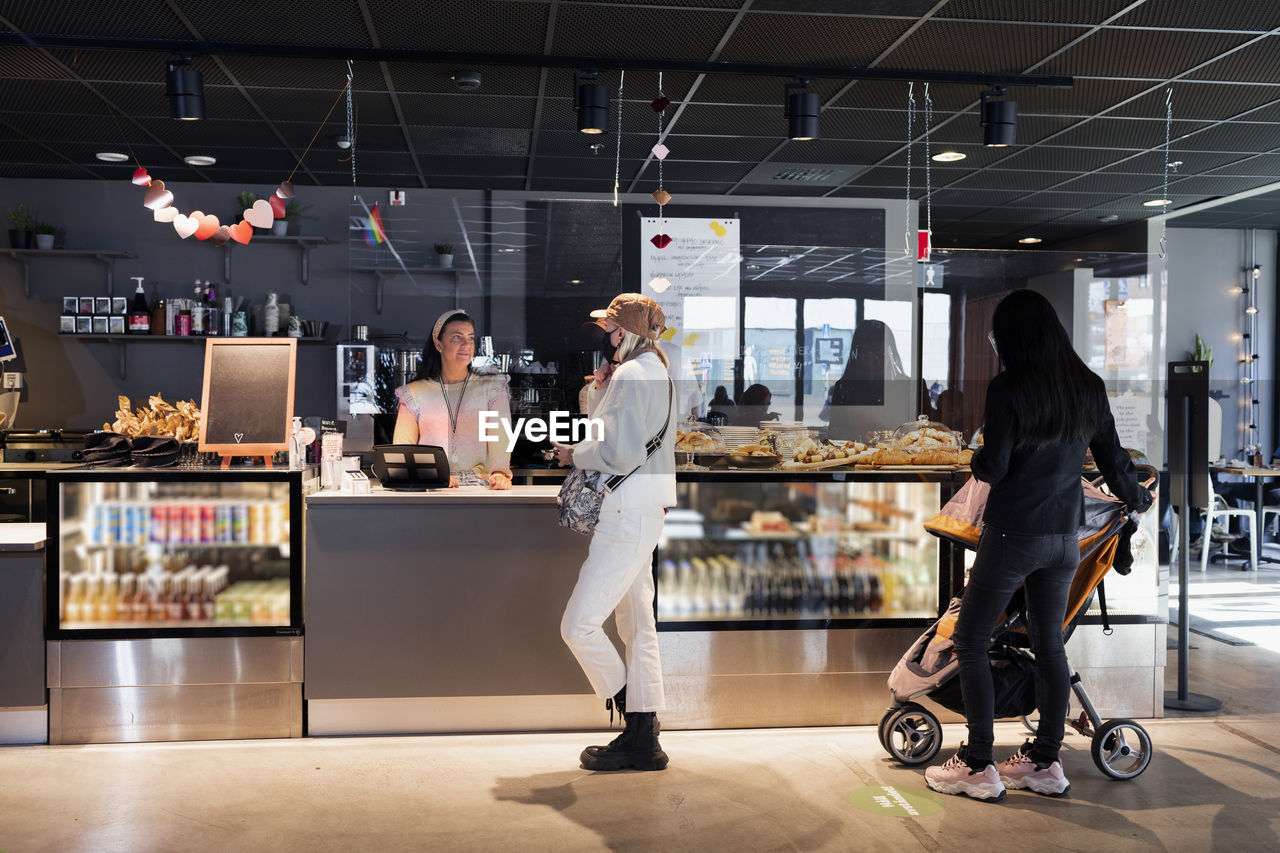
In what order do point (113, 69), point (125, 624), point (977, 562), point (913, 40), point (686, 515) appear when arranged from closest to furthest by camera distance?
1. point (977, 562)
2. point (125, 624)
3. point (686, 515)
4. point (913, 40)
5. point (113, 69)

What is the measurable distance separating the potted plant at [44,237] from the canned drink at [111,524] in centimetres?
524

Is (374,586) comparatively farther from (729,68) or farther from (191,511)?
(729,68)

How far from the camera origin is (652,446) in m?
3.56

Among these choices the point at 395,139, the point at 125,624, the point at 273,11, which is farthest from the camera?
the point at 395,139

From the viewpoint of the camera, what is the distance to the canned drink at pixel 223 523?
13.1ft

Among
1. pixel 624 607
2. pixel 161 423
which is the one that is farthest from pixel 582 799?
pixel 161 423

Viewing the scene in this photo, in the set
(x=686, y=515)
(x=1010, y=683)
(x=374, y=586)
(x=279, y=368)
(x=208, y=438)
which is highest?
(x=279, y=368)

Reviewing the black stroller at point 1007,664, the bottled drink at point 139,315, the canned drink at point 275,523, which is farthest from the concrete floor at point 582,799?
the bottled drink at point 139,315

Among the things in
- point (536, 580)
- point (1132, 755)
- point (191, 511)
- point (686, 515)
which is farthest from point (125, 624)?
point (1132, 755)

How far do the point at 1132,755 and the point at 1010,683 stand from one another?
1.93 feet

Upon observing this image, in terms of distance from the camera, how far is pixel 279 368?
4289mm

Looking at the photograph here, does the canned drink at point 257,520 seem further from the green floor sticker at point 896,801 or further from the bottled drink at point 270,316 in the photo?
the bottled drink at point 270,316

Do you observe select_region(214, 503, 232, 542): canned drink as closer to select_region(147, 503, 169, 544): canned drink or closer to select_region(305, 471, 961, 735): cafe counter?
select_region(147, 503, 169, 544): canned drink

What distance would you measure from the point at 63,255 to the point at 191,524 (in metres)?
5.46
